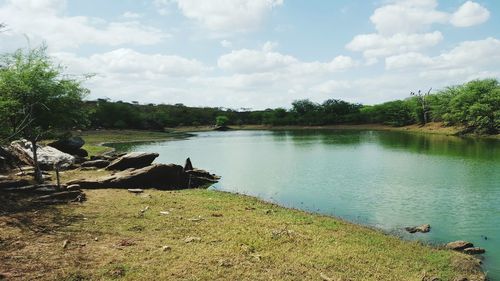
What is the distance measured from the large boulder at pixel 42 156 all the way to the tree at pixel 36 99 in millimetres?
2825

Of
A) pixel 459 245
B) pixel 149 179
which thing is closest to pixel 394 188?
pixel 459 245

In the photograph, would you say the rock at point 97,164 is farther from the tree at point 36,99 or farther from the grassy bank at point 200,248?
the grassy bank at point 200,248

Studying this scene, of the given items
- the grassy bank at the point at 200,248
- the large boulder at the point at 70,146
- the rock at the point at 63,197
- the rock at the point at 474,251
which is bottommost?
the rock at the point at 474,251

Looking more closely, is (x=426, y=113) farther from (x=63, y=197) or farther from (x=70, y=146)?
(x=63, y=197)

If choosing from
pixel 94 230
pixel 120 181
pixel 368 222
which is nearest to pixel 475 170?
pixel 368 222

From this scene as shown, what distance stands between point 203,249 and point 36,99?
1816 cm

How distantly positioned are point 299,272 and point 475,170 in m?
37.1

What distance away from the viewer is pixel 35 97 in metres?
27.2

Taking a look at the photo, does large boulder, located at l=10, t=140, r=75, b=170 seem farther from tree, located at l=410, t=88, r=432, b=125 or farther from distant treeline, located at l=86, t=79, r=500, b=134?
tree, located at l=410, t=88, r=432, b=125

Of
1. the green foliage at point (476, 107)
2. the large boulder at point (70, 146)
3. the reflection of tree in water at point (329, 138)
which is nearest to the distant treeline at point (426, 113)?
the green foliage at point (476, 107)

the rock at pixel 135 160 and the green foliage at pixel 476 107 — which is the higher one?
the green foliage at pixel 476 107

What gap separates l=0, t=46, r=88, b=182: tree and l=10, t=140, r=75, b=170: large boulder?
9.27 ft

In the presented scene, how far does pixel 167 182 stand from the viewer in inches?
1314

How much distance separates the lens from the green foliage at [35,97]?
83.7 feet
